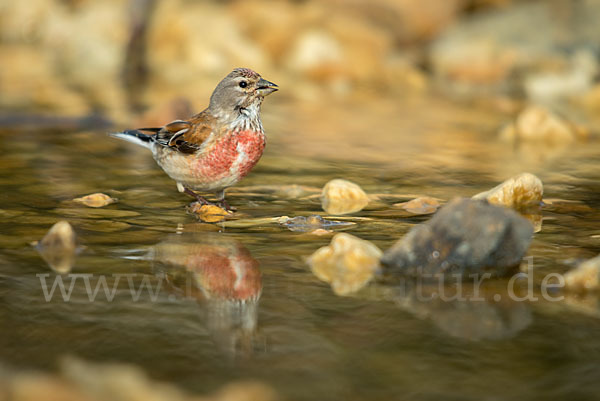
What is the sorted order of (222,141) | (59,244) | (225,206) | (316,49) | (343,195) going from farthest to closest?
(316,49)
(343,195)
(225,206)
(222,141)
(59,244)

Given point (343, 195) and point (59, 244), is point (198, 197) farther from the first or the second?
point (59, 244)

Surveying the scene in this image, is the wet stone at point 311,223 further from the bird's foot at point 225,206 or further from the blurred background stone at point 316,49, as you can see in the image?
the blurred background stone at point 316,49

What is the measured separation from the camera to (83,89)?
1405 centimetres

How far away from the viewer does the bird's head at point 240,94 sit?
6.39 metres

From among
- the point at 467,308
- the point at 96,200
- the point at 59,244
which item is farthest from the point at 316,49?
the point at 467,308

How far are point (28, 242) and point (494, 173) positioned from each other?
451 cm

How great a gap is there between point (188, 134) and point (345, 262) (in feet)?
6.84

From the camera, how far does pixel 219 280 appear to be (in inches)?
189

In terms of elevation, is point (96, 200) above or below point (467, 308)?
above

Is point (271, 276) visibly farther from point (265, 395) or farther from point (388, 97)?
point (388, 97)

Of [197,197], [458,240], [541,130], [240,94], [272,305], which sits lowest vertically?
[272,305]

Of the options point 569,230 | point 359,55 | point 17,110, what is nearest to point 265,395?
point 569,230

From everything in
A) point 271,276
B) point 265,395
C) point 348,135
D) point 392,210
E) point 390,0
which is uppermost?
point 390,0

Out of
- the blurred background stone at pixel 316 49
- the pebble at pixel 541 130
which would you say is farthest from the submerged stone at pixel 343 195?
the blurred background stone at pixel 316 49
